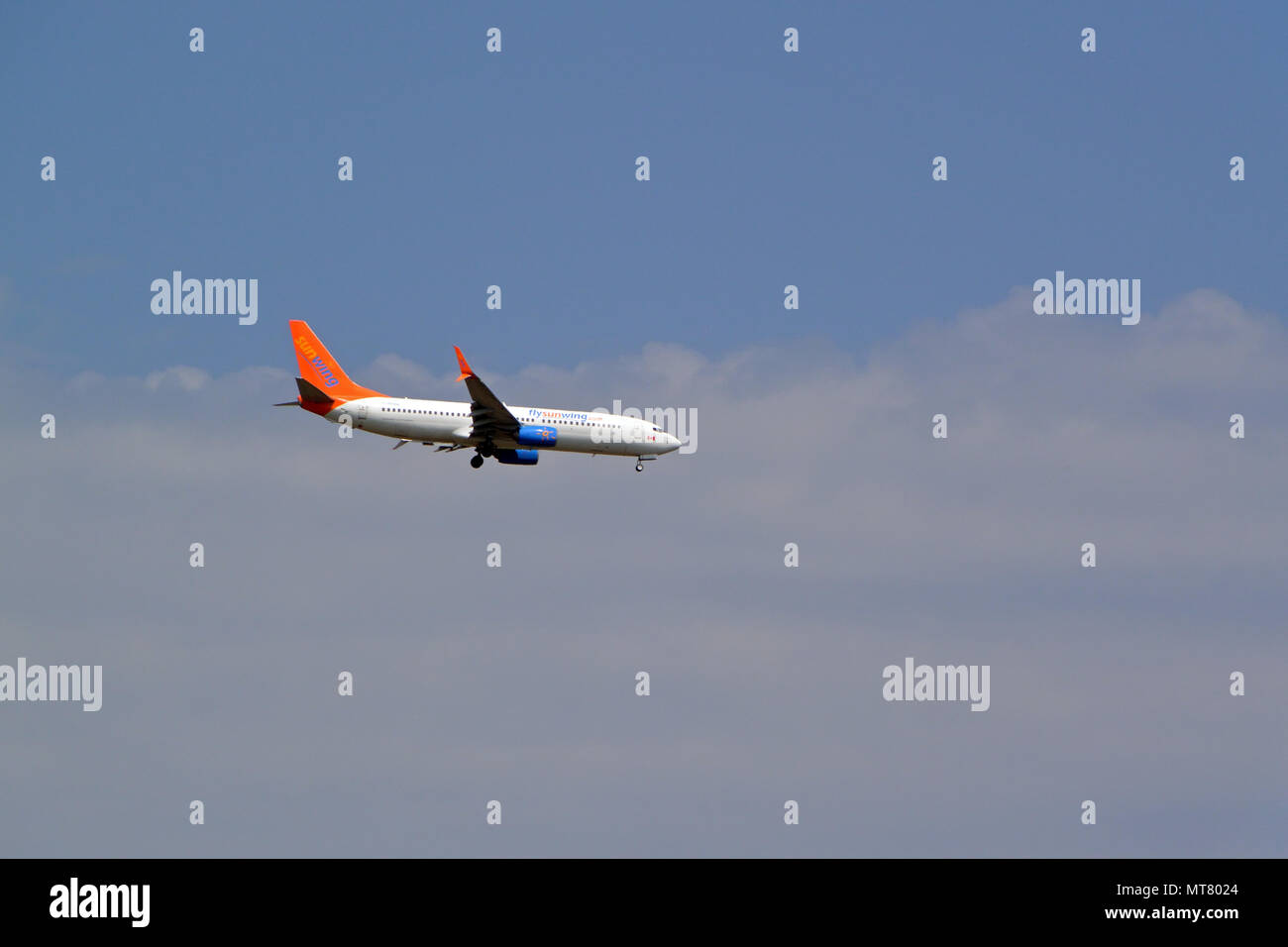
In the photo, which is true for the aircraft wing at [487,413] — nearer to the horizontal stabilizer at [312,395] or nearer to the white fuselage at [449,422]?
the white fuselage at [449,422]

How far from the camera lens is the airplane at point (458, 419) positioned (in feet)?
477

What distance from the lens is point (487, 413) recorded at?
477 ft

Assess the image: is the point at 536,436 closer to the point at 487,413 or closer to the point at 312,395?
the point at 487,413

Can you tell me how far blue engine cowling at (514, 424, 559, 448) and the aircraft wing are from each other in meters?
0.72

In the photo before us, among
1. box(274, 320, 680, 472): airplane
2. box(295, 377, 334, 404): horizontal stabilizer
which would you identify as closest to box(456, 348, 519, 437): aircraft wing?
box(274, 320, 680, 472): airplane

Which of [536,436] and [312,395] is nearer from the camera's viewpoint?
[312,395]

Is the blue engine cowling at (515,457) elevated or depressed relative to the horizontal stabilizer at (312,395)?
depressed

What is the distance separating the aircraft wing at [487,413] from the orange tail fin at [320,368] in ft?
28.1

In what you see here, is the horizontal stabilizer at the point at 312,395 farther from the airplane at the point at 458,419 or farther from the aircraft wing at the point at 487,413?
the aircraft wing at the point at 487,413

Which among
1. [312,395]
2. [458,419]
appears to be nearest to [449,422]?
[458,419]

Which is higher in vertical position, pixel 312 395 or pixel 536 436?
pixel 312 395

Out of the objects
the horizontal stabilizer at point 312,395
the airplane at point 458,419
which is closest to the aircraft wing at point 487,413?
the airplane at point 458,419

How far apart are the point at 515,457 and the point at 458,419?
5809 millimetres
